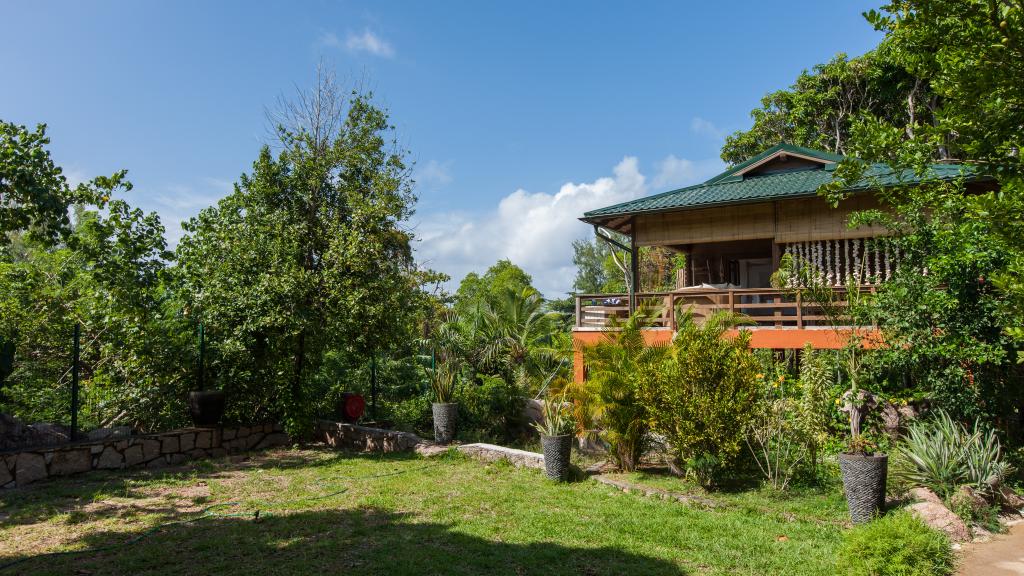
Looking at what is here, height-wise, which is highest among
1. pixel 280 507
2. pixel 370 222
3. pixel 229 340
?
pixel 370 222

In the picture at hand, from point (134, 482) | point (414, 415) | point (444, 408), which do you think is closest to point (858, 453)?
point (444, 408)

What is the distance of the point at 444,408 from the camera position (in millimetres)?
10602

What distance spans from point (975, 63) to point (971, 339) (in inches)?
142

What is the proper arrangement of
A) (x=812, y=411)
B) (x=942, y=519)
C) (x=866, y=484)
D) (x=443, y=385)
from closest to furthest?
(x=942, y=519) → (x=866, y=484) → (x=812, y=411) → (x=443, y=385)

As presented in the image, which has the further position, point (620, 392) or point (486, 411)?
point (486, 411)

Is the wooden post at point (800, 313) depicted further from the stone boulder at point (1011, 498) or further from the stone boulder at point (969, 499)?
the stone boulder at point (969, 499)

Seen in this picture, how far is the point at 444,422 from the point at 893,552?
7339 mm

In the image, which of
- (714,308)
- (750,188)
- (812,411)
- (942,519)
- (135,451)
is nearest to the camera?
(942,519)

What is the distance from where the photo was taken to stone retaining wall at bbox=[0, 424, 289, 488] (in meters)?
7.96

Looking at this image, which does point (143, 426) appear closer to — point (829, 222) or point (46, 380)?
point (46, 380)

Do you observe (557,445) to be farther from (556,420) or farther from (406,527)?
(406,527)

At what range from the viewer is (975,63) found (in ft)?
17.4

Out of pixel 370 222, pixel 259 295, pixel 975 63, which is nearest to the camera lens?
pixel 975 63

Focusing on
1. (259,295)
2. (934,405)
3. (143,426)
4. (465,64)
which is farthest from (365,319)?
(934,405)
